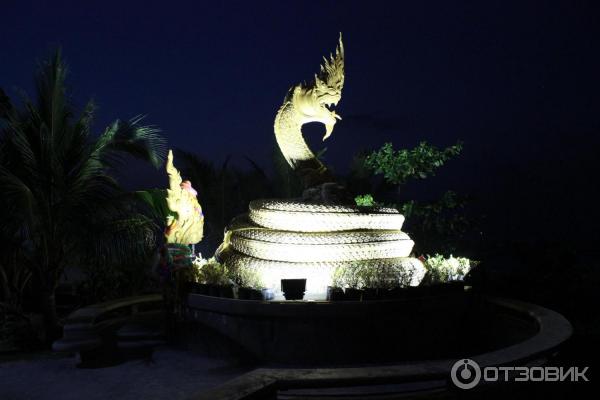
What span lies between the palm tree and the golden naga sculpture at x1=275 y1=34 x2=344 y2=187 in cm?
246

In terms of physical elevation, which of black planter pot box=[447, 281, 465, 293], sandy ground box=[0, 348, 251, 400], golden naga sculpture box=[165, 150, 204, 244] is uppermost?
golden naga sculpture box=[165, 150, 204, 244]

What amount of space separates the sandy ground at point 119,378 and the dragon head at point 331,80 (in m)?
4.21

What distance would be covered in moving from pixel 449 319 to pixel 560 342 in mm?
1568

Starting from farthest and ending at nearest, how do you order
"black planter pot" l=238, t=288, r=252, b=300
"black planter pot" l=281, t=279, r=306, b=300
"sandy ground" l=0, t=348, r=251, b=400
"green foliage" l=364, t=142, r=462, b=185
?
1. "green foliage" l=364, t=142, r=462, b=185
2. "black planter pot" l=281, t=279, r=306, b=300
3. "black planter pot" l=238, t=288, r=252, b=300
4. "sandy ground" l=0, t=348, r=251, b=400

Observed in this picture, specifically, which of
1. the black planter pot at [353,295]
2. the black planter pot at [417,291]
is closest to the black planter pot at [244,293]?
the black planter pot at [353,295]

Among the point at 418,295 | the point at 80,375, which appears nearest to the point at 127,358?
the point at 80,375

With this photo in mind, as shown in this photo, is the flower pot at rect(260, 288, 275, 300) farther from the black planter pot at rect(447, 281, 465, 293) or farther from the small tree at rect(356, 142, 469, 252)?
the small tree at rect(356, 142, 469, 252)

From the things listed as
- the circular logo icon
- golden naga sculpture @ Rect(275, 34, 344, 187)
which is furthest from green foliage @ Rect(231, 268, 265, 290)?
the circular logo icon

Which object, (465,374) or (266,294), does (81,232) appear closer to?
(266,294)

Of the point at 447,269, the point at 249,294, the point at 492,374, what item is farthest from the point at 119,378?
the point at 447,269

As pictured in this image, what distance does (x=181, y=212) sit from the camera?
756 centimetres

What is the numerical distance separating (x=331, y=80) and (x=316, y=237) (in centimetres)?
263

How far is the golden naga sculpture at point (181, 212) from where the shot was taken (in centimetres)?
747

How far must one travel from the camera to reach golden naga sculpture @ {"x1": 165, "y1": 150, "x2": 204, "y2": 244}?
7469 mm
